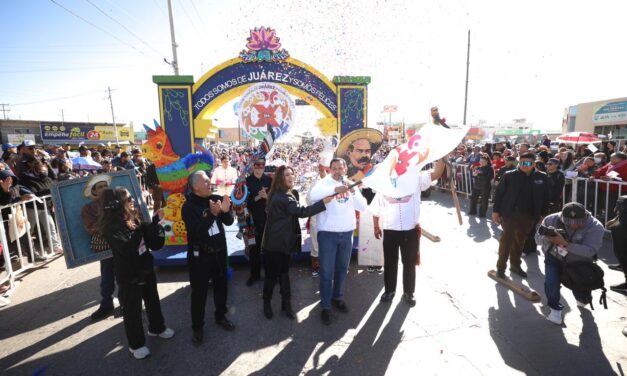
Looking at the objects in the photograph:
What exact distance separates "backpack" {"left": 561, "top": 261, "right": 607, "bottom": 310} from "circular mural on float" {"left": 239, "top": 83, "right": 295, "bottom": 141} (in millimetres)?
4555

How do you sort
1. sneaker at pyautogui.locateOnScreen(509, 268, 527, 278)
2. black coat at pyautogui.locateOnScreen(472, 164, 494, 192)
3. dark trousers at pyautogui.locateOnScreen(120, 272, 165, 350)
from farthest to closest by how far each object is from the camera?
black coat at pyautogui.locateOnScreen(472, 164, 494, 192) < sneaker at pyautogui.locateOnScreen(509, 268, 527, 278) < dark trousers at pyautogui.locateOnScreen(120, 272, 165, 350)

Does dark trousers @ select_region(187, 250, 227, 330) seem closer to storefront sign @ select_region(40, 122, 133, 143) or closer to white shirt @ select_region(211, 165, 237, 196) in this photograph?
white shirt @ select_region(211, 165, 237, 196)

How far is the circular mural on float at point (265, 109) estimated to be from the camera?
5.86 meters

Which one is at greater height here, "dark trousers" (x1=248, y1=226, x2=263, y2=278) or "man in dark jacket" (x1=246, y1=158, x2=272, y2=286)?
"man in dark jacket" (x1=246, y1=158, x2=272, y2=286)

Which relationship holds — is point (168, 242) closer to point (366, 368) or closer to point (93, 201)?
point (93, 201)

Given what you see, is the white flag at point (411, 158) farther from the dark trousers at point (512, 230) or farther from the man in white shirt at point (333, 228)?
the dark trousers at point (512, 230)

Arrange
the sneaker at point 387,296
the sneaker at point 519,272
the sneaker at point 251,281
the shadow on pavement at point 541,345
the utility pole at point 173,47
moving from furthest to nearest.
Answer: the utility pole at point 173,47, the sneaker at point 519,272, the sneaker at point 251,281, the sneaker at point 387,296, the shadow on pavement at point 541,345

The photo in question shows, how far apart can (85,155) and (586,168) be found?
42.9ft

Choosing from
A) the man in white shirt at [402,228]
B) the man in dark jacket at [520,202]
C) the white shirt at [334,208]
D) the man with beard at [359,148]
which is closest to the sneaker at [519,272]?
the man in dark jacket at [520,202]

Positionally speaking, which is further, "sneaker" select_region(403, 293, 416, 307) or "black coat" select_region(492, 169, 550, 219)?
"black coat" select_region(492, 169, 550, 219)

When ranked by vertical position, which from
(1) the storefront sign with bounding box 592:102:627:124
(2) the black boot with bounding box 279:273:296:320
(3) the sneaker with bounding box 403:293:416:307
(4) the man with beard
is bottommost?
(3) the sneaker with bounding box 403:293:416:307

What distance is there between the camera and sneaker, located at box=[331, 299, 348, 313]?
3.92m

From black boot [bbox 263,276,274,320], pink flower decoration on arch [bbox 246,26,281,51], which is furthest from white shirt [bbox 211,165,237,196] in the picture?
black boot [bbox 263,276,274,320]

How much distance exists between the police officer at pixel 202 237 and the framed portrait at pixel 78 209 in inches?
27.8
